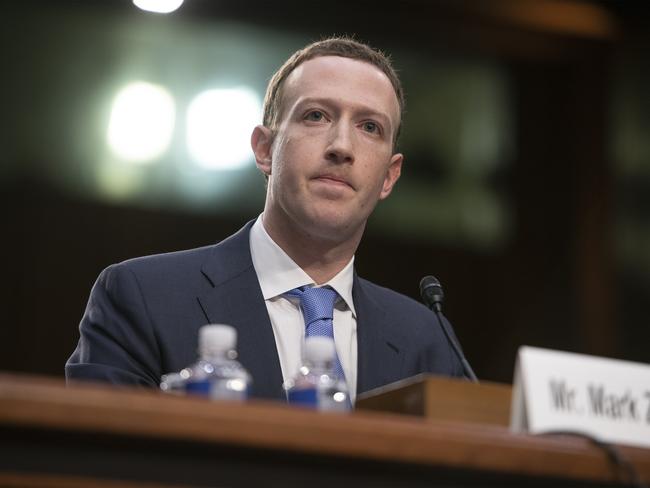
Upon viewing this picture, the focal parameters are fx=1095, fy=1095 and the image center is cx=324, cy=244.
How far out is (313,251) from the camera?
2373 mm

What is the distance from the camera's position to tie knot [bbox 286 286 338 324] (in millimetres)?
2189

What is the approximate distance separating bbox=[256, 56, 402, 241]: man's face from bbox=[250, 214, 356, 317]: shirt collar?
0.22 feet

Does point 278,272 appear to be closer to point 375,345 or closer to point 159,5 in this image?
point 375,345

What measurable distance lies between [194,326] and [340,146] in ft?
1.63

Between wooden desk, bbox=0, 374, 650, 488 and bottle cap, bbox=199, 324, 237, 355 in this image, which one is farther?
bottle cap, bbox=199, 324, 237, 355

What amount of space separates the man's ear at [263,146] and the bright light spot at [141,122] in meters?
1.74

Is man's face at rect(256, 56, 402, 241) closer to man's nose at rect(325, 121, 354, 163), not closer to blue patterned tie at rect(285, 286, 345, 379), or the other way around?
man's nose at rect(325, 121, 354, 163)

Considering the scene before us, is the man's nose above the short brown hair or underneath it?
underneath

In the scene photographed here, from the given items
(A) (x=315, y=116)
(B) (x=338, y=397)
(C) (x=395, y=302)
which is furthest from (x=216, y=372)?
(C) (x=395, y=302)

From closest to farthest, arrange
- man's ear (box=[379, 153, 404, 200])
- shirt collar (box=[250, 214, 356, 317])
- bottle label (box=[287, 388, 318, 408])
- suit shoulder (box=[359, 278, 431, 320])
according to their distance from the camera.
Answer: bottle label (box=[287, 388, 318, 408]) < shirt collar (box=[250, 214, 356, 317]) < suit shoulder (box=[359, 278, 431, 320]) < man's ear (box=[379, 153, 404, 200])

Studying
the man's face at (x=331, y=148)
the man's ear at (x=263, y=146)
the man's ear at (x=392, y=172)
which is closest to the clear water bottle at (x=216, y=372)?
the man's face at (x=331, y=148)

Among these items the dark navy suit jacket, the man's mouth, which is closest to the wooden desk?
the dark navy suit jacket

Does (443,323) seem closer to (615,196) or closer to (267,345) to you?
(267,345)

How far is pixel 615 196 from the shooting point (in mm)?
4648
